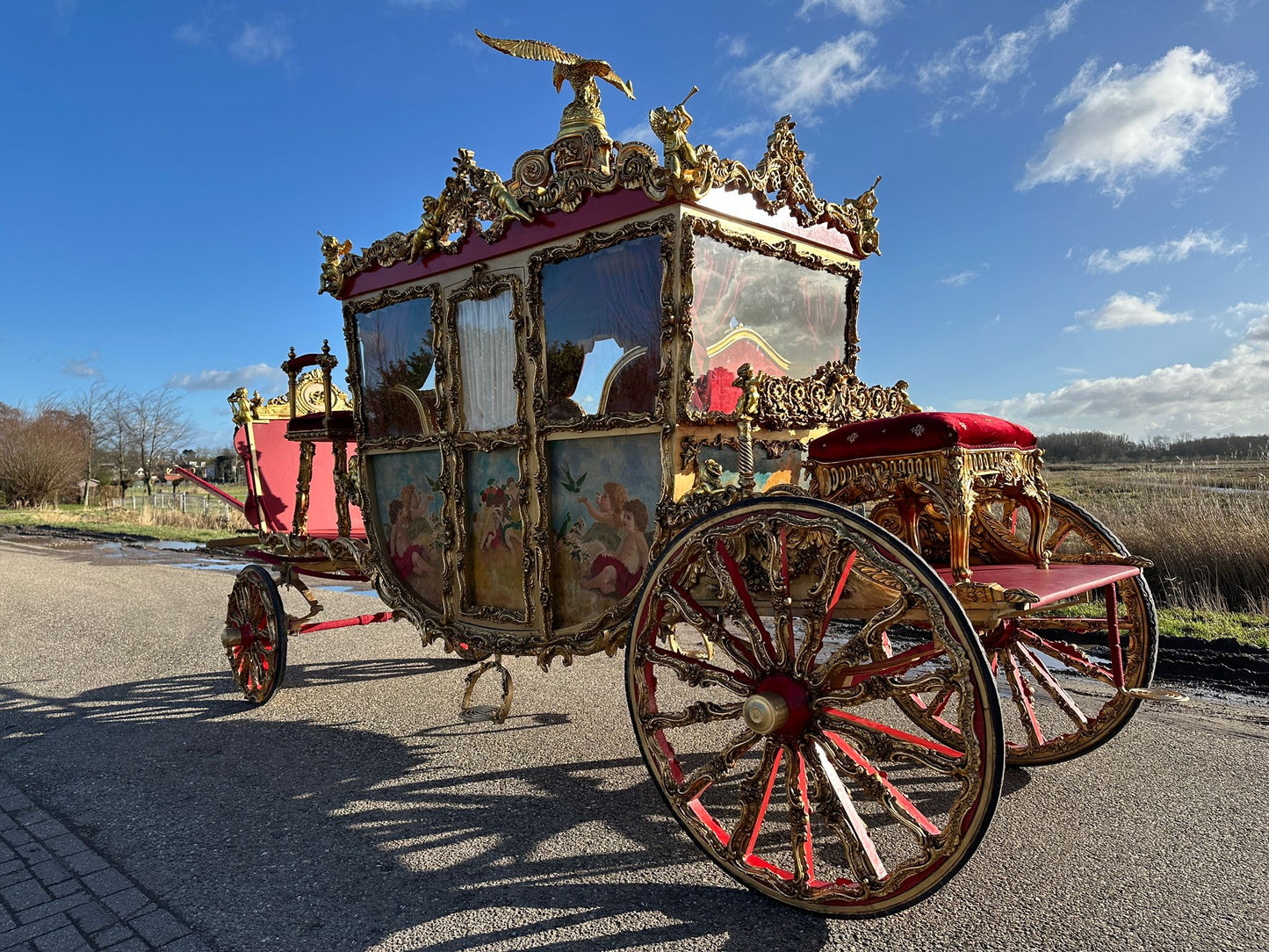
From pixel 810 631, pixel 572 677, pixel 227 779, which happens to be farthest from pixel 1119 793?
pixel 227 779

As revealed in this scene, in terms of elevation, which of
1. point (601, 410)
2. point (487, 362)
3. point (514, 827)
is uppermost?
point (487, 362)

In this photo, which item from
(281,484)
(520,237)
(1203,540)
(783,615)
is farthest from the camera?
(1203,540)

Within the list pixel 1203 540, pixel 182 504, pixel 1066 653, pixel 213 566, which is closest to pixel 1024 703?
pixel 1066 653

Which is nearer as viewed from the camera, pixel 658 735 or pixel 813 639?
pixel 813 639

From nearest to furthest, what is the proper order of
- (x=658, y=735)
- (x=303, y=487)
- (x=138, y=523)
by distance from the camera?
(x=658, y=735) < (x=303, y=487) < (x=138, y=523)

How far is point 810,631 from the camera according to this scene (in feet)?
8.41

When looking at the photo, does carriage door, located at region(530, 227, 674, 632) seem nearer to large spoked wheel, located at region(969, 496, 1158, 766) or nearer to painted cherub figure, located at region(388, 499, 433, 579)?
painted cherub figure, located at region(388, 499, 433, 579)

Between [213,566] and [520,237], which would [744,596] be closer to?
[520,237]

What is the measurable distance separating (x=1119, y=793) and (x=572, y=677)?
136 inches

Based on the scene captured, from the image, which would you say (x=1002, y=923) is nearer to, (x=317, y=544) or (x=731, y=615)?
(x=731, y=615)

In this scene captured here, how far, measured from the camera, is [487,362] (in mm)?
4191

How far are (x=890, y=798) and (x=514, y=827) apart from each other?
1676 mm

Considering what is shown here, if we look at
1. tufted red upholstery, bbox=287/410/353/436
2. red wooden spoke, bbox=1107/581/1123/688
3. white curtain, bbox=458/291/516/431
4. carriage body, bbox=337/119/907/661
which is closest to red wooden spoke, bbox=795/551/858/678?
carriage body, bbox=337/119/907/661

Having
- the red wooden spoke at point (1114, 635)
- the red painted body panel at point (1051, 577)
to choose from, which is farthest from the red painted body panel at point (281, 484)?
the red wooden spoke at point (1114, 635)
